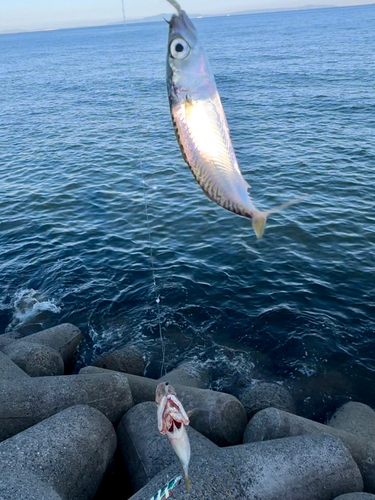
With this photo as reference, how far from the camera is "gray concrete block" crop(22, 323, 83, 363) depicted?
12.3 meters

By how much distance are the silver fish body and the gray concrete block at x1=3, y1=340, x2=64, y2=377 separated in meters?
9.21

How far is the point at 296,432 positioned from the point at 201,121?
7.44 metres

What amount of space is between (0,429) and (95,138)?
27.8 meters

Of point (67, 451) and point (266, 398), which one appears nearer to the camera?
point (67, 451)

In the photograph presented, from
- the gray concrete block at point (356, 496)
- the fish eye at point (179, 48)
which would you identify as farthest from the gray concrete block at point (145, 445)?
the fish eye at point (179, 48)

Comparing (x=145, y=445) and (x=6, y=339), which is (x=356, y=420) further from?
(x=6, y=339)

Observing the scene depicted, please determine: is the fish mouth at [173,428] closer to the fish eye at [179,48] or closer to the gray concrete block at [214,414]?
the gray concrete block at [214,414]

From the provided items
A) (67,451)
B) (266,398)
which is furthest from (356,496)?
(67,451)

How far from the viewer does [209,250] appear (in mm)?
17672

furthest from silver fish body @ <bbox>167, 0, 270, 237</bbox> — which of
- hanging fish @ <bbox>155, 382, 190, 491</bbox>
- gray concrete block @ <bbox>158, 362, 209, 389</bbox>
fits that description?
gray concrete block @ <bbox>158, 362, 209, 389</bbox>

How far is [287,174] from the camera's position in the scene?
2328cm

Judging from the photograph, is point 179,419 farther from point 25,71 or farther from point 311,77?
point 25,71

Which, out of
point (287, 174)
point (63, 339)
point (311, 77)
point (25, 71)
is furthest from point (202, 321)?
point (25, 71)

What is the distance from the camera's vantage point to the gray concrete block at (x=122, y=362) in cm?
1210
